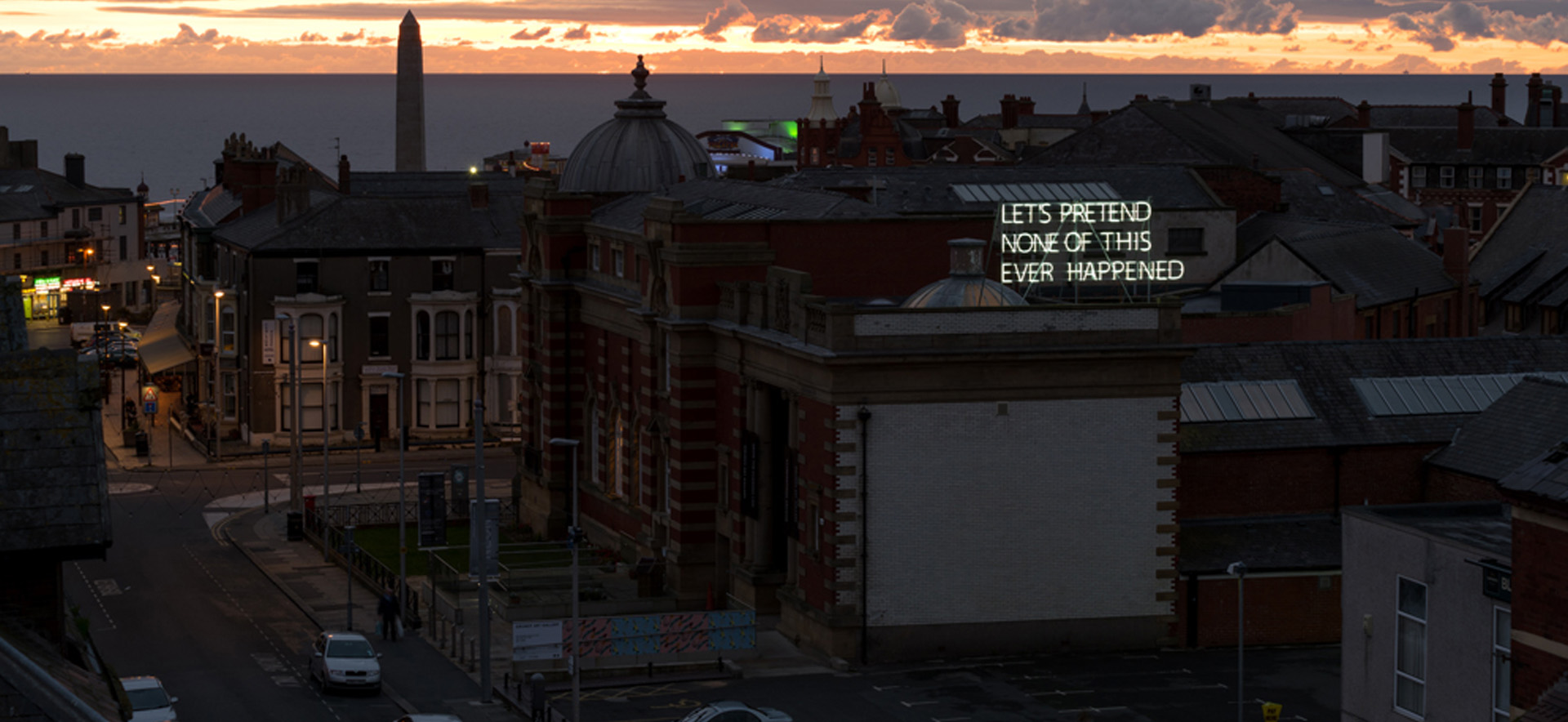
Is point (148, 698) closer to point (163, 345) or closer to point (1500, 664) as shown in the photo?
point (1500, 664)

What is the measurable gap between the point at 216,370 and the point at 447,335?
12191 millimetres

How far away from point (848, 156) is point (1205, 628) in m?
124

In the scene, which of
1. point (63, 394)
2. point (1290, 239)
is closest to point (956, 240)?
point (1290, 239)

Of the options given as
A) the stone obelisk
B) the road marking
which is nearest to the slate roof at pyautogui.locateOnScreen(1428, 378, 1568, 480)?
the road marking

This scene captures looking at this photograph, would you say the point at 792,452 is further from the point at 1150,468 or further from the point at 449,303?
the point at 449,303

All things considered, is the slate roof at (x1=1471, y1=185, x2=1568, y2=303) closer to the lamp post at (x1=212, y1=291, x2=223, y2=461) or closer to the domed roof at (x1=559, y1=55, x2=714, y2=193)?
the domed roof at (x1=559, y1=55, x2=714, y2=193)

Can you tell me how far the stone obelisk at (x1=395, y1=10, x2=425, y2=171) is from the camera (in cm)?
18775

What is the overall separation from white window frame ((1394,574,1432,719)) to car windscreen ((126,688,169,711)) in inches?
1163

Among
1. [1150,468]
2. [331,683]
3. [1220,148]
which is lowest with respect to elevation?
[331,683]

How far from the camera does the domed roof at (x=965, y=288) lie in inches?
2534

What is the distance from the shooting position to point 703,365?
70250 mm

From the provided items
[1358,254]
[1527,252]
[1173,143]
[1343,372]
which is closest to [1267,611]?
[1343,372]

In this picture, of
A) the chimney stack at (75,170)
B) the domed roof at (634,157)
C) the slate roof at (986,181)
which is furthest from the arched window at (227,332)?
the chimney stack at (75,170)

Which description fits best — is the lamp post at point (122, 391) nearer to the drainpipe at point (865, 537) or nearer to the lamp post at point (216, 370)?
the lamp post at point (216, 370)
